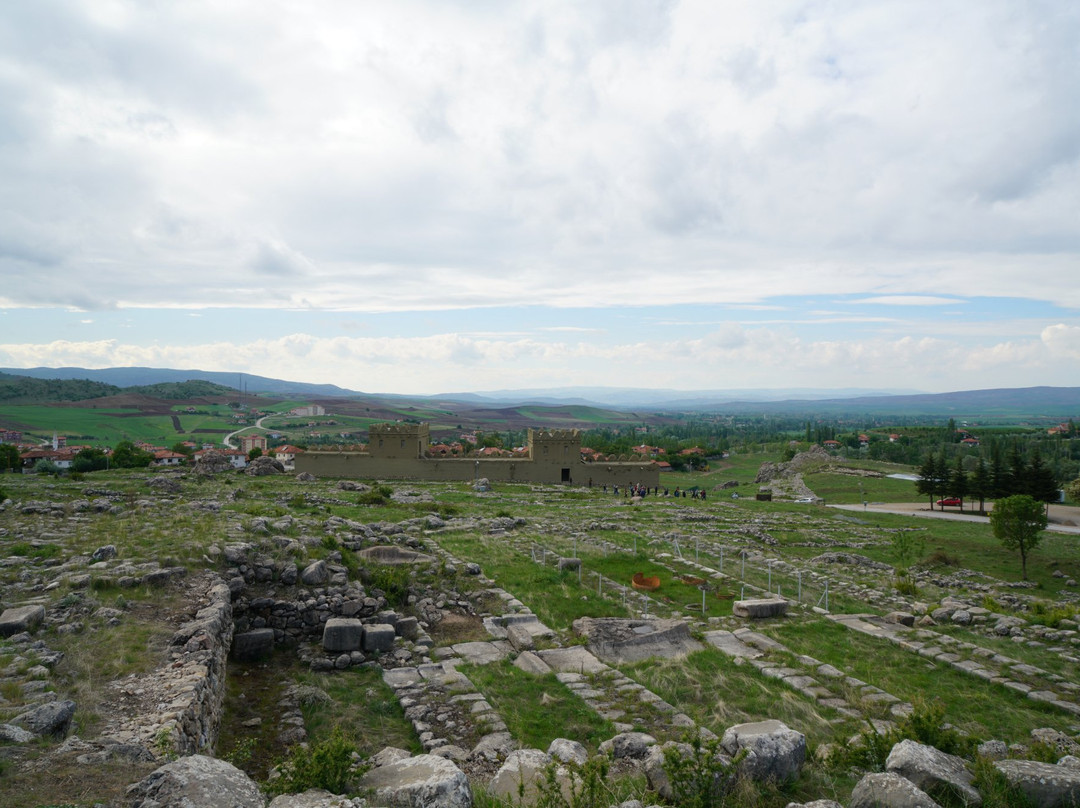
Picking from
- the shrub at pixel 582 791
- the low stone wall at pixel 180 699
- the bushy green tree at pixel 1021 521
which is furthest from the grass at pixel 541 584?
the bushy green tree at pixel 1021 521

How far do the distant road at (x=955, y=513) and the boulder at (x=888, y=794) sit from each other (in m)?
40.7

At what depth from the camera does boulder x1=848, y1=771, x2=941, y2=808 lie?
5.52 m

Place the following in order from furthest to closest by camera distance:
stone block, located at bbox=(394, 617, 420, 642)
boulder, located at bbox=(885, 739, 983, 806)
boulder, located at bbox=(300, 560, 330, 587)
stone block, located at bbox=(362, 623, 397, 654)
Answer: boulder, located at bbox=(300, 560, 330, 587) < stone block, located at bbox=(394, 617, 420, 642) < stone block, located at bbox=(362, 623, 397, 654) < boulder, located at bbox=(885, 739, 983, 806)

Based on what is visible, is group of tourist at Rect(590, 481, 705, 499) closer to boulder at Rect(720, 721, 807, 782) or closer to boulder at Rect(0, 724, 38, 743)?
boulder at Rect(720, 721, 807, 782)

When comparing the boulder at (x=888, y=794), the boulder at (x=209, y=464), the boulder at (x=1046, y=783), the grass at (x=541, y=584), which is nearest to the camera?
the boulder at (x=888, y=794)

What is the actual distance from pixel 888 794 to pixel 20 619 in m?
11.7

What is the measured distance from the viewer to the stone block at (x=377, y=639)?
12016 mm

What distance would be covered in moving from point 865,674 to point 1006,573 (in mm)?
20047

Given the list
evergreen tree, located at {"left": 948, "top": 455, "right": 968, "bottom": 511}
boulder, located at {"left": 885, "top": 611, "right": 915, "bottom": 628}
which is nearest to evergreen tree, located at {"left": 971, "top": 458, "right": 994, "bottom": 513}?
evergreen tree, located at {"left": 948, "top": 455, "right": 968, "bottom": 511}

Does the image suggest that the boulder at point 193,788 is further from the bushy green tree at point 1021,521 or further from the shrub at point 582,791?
the bushy green tree at point 1021,521

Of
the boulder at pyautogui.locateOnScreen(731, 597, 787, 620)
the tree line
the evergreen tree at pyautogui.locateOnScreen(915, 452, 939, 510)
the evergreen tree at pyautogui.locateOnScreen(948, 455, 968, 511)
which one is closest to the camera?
the boulder at pyautogui.locateOnScreen(731, 597, 787, 620)

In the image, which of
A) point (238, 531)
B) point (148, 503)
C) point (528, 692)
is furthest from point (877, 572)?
point (148, 503)

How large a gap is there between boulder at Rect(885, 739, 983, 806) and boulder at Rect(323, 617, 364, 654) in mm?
9556

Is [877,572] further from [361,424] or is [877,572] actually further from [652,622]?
[361,424]
